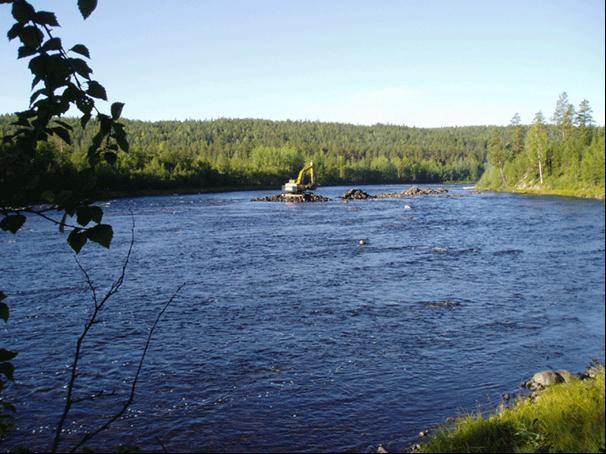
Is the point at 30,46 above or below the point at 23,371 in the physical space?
above

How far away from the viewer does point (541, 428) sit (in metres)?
7.08

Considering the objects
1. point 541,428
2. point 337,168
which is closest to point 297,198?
point 541,428

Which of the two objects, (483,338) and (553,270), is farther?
(553,270)

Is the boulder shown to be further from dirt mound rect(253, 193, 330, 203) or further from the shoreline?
dirt mound rect(253, 193, 330, 203)

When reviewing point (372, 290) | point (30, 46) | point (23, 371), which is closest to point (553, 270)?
point (372, 290)

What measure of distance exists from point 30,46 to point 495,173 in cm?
10515

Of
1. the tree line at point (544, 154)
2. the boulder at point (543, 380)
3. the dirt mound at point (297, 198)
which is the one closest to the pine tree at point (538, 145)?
the tree line at point (544, 154)

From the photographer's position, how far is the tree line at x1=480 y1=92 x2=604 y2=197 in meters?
54.1

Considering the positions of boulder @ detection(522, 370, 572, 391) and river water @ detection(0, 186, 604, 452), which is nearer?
river water @ detection(0, 186, 604, 452)

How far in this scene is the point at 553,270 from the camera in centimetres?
2262

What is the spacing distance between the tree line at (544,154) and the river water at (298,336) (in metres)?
27.3

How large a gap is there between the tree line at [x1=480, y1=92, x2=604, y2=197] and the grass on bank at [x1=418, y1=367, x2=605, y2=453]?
138 feet

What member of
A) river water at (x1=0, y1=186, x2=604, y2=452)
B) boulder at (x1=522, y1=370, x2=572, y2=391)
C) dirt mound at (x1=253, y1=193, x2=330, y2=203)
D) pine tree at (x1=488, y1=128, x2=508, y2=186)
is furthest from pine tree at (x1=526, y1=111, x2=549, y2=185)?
boulder at (x1=522, y1=370, x2=572, y2=391)

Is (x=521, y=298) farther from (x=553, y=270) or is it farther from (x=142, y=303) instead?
(x=142, y=303)
